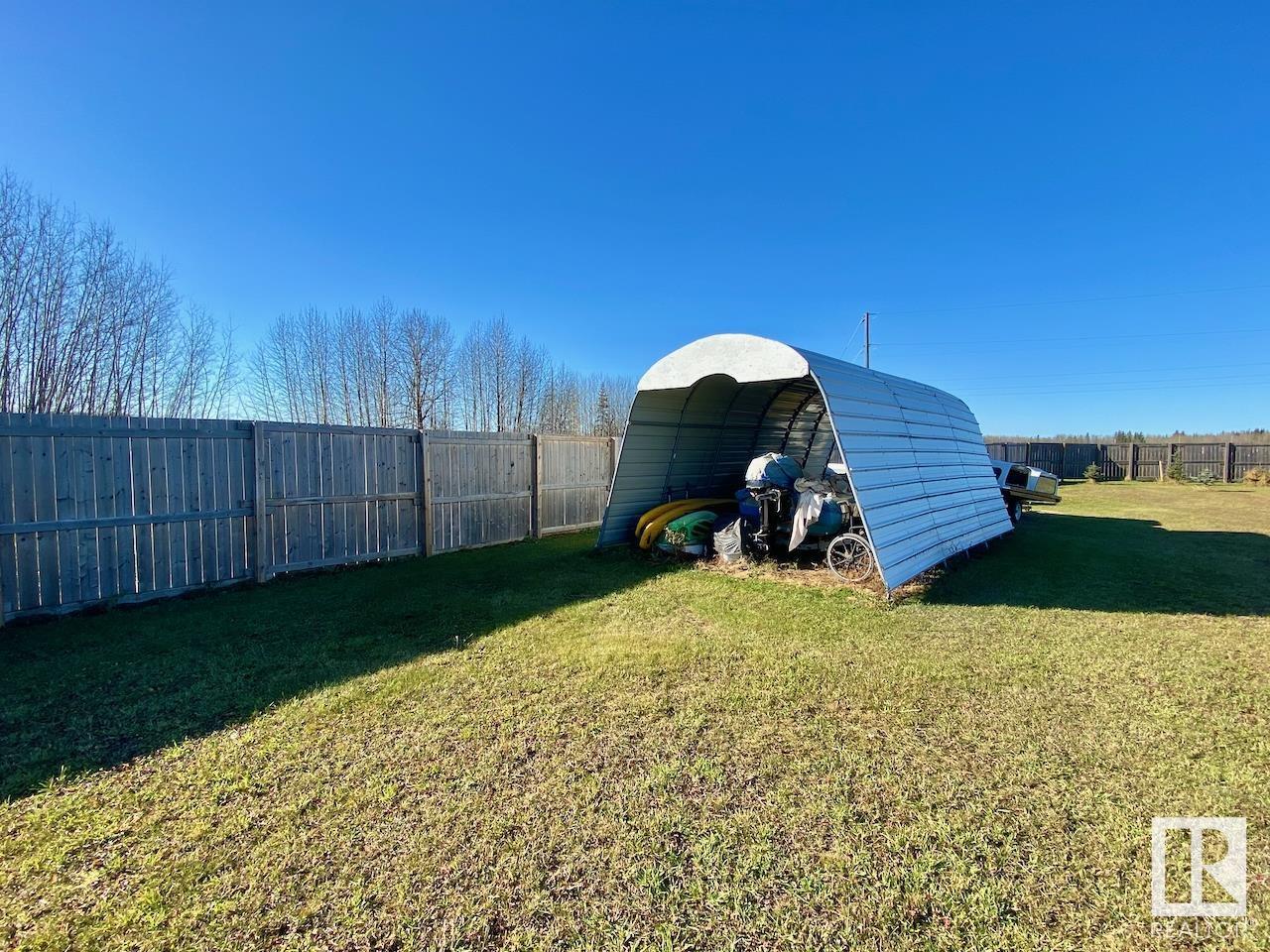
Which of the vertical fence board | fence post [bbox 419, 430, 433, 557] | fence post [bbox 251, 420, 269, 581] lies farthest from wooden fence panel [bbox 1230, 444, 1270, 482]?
fence post [bbox 251, 420, 269, 581]

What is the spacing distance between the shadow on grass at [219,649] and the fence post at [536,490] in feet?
9.53

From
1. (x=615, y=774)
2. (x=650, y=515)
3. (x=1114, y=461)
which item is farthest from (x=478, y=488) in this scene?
(x=1114, y=461)

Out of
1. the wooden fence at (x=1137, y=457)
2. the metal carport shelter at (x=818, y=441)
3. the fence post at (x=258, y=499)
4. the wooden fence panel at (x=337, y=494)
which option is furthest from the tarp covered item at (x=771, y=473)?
the wooden fence at (x=1137, y=457)

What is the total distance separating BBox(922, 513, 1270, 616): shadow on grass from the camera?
5781 millimetres

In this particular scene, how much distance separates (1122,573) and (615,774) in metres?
7.82

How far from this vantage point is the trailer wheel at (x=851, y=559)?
6.52m

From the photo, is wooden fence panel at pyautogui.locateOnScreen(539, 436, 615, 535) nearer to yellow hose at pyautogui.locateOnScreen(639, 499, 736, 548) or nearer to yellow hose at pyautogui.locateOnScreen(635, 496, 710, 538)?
yellow hose at pyautogui.locateOnScreen(635, 496, 710, 538)

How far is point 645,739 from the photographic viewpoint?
115 inches

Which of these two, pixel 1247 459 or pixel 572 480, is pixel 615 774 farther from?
pixel 1247 459

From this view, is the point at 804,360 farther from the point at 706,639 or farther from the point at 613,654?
the point at 613,654

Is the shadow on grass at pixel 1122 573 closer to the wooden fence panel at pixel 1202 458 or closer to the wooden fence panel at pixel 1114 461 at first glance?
the wooden fence panel at pixel 1114 461

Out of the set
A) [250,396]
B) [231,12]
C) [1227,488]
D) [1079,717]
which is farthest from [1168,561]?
[250,396]

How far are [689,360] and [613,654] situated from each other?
4315mm

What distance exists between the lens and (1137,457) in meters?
23.8
